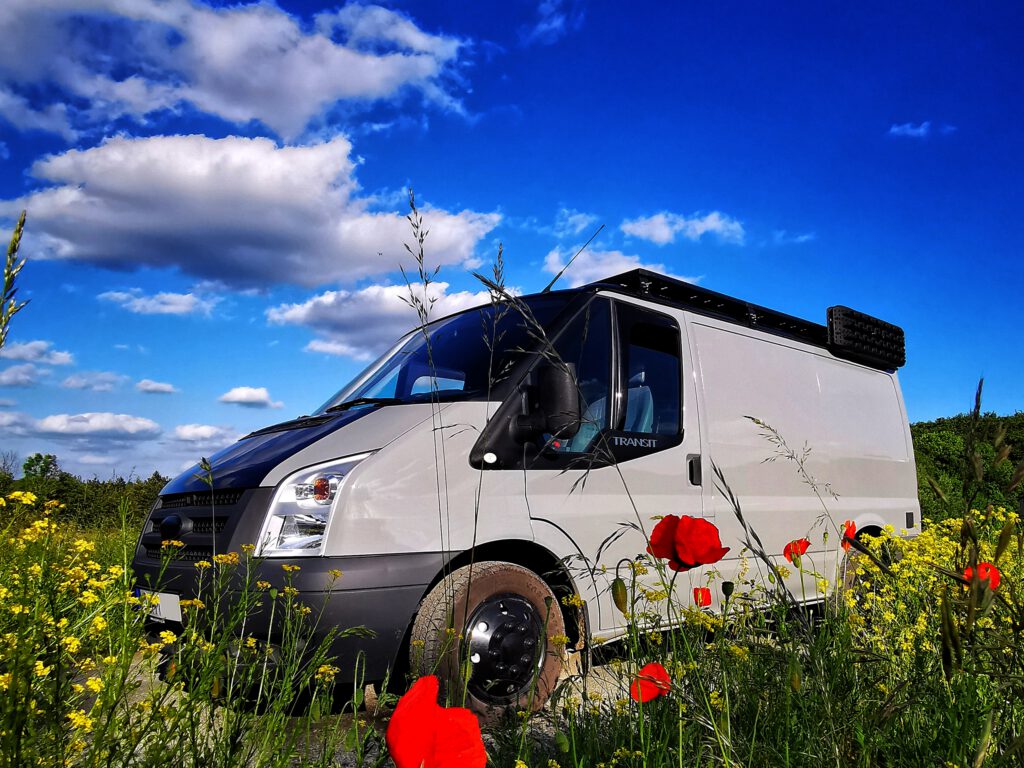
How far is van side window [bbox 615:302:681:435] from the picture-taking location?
4102mm

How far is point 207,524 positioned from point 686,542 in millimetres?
2566

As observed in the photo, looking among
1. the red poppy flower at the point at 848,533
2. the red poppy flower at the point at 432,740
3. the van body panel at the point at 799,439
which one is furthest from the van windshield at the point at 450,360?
the red poppy flower at the point at 432,740

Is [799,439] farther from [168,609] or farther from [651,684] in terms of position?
[651,684]

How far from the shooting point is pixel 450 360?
417 cm

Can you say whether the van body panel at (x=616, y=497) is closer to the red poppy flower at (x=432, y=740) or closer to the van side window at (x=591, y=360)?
the van side window at (x=591, y=360)

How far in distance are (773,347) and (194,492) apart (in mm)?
4110

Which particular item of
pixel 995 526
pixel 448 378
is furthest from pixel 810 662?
pixel 448 378

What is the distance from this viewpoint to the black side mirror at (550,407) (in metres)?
3.17

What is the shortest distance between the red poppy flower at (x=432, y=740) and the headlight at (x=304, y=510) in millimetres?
2194

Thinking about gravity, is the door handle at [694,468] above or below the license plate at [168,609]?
above

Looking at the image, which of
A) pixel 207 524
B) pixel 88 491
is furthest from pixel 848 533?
pixel 88 491

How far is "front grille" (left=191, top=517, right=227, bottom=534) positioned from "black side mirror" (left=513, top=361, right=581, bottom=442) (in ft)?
4.59

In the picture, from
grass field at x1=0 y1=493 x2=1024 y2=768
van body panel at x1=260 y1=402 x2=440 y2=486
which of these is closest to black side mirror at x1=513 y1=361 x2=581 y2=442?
van body panel at x1=260 y1=402 x2=440 y2=486

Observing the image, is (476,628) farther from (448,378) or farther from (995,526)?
(995,526)
